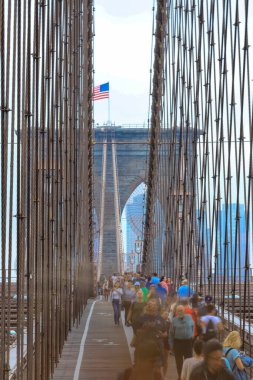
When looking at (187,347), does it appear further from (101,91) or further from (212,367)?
(101,91)

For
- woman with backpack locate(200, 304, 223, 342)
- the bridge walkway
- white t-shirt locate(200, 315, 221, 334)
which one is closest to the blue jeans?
the bridge walkway

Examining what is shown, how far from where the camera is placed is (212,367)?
5.53 meters

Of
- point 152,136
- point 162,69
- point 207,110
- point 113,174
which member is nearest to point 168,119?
point 162,69

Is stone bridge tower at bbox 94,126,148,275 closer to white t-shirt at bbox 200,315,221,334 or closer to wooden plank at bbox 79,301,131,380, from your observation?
wooden plank at bbox 79,301,131,380

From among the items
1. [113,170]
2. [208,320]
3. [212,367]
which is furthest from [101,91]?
[212,367]

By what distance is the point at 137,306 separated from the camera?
39.3ft

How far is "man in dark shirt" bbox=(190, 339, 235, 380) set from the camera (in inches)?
215

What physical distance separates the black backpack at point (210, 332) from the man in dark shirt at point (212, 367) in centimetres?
169

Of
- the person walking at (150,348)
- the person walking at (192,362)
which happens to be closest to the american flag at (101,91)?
the person walking at (150,348)

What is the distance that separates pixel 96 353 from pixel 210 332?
559cm

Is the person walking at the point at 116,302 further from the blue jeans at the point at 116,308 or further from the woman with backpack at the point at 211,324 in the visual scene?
the woman with backpack at the point at 211,324

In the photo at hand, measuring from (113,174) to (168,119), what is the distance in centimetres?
3319

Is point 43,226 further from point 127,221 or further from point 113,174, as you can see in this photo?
point 127,221

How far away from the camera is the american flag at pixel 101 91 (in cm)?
3888
